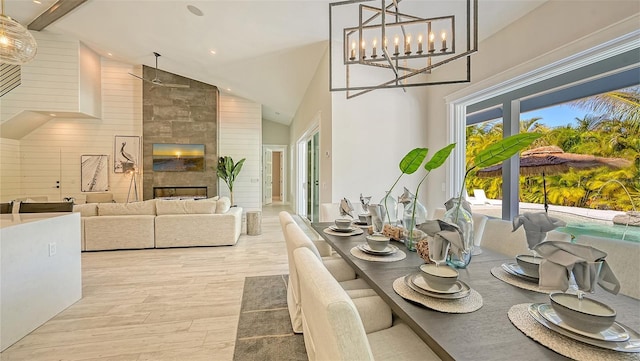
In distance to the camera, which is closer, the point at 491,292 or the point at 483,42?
the point at 491,292

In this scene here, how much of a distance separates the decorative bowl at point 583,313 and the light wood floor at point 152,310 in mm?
1863

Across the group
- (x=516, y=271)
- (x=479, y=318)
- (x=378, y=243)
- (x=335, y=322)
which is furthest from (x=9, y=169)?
(x=516, y=271)

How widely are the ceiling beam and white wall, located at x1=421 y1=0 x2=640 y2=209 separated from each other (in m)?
6.91

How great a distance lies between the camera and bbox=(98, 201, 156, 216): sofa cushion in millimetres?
4246

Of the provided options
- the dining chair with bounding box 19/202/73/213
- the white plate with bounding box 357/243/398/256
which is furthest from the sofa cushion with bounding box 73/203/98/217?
the white plate with bounding box 357/243/398/256

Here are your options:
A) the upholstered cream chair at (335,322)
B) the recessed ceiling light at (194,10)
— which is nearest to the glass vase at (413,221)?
the upholstered cream chair at (335,322)

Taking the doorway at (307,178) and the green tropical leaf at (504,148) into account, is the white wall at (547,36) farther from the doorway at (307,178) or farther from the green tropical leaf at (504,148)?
the doorway at (307,178)

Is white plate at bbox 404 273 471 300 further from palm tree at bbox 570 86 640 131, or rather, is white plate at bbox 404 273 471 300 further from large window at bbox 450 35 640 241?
palm tree at bbox 570 86 640 131

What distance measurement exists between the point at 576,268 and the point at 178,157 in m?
8.66

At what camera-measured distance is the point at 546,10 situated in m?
2.33

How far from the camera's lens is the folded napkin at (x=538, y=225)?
1.36 meters

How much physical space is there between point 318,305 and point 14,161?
33.5ft

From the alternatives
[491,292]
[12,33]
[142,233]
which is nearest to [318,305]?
[491,292]

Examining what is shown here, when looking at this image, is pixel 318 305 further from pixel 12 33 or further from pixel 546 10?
pixel 12 33
